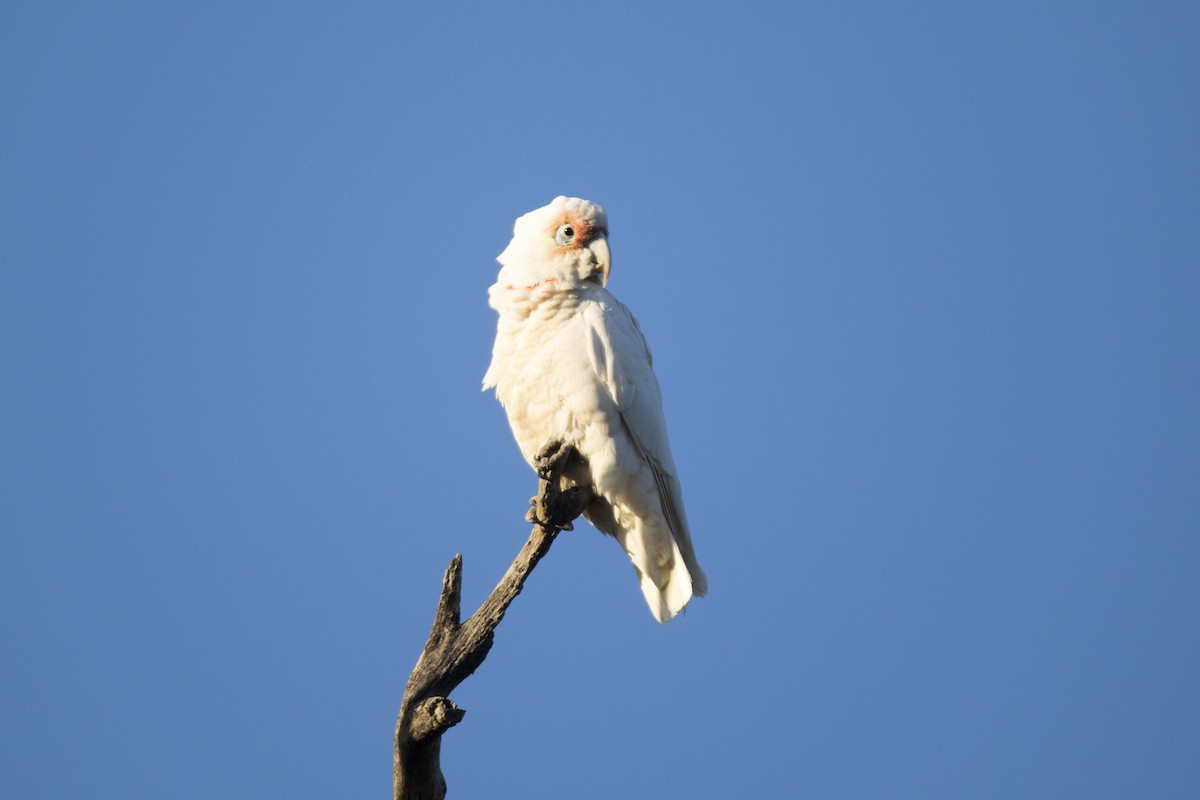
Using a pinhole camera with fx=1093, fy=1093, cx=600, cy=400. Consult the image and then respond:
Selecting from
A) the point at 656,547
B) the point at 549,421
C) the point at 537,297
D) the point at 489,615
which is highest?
the point at 537,297

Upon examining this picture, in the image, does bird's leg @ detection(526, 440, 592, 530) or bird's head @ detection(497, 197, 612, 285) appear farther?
bird's head @ detection(497, 197, 612, 285)

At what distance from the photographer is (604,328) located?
20.9 feet

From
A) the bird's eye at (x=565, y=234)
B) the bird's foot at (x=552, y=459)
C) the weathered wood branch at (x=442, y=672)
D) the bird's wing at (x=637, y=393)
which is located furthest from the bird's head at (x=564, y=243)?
the weathered wood branch at (x=442, y=672)

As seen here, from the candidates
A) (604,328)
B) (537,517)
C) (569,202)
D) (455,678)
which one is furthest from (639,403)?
(455,678)

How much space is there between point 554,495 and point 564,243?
5.16ft

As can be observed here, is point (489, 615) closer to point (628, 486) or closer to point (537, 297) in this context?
point (628, 486)

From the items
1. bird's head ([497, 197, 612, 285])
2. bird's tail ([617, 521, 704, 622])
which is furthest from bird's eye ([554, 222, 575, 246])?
bird's tail ([617, 521, 704, 622])

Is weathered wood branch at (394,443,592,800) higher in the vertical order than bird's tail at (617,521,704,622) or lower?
lower

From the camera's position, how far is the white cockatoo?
6.28m

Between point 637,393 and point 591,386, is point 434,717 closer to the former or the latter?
point 591,386

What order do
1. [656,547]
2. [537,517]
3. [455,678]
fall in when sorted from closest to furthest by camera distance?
[455,678]
[537,517]
[656,547]

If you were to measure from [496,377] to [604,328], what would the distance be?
730 mm

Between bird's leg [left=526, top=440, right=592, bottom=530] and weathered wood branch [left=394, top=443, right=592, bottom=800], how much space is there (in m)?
0.03

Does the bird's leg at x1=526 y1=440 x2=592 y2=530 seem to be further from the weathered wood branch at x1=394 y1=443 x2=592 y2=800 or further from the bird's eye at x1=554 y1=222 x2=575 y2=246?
the bird's eye at x1=554 y1=222 x2=575 y2=246
